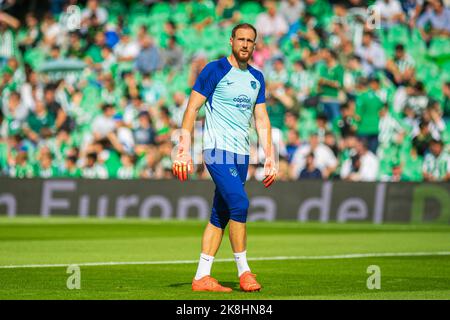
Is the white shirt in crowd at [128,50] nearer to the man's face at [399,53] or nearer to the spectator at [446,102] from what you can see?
the man's face at [399,53]

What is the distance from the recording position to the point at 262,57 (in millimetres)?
27484

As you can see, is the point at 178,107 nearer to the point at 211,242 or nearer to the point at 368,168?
the point at 368,168

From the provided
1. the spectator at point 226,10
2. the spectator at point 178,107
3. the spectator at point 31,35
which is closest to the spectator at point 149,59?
the spectator at point 178,107

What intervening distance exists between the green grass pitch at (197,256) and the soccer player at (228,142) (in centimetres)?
46

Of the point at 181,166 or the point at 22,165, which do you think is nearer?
the point at 181,166

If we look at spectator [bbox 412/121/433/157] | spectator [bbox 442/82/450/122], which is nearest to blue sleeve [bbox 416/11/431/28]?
spectator [bbox 442/82/450/122]

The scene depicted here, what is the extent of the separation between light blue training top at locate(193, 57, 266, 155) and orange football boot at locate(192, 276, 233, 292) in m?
1.30

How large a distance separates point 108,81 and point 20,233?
10.5 meters

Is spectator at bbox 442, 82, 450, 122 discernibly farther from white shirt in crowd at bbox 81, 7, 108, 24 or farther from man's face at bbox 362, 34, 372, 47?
white shirt in crowd at bbox 81, 7, 108, 24

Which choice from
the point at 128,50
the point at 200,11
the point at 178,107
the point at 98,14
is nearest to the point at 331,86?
the point at 178,107

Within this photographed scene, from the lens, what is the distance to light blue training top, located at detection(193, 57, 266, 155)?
10.4m

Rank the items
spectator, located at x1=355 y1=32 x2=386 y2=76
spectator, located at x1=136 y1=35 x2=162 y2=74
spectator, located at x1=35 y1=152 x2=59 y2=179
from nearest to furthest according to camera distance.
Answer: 1. spectator, located at x1=355 y1=32 x2=386 y2=76
2. spectator, located at x1=35 y1=152 x2=59 y2=179
3. spectator, located at x1=136 y1=35 x2=162 y2=74

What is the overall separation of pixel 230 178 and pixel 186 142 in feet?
1.83

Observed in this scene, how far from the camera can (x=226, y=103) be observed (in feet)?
34.3
